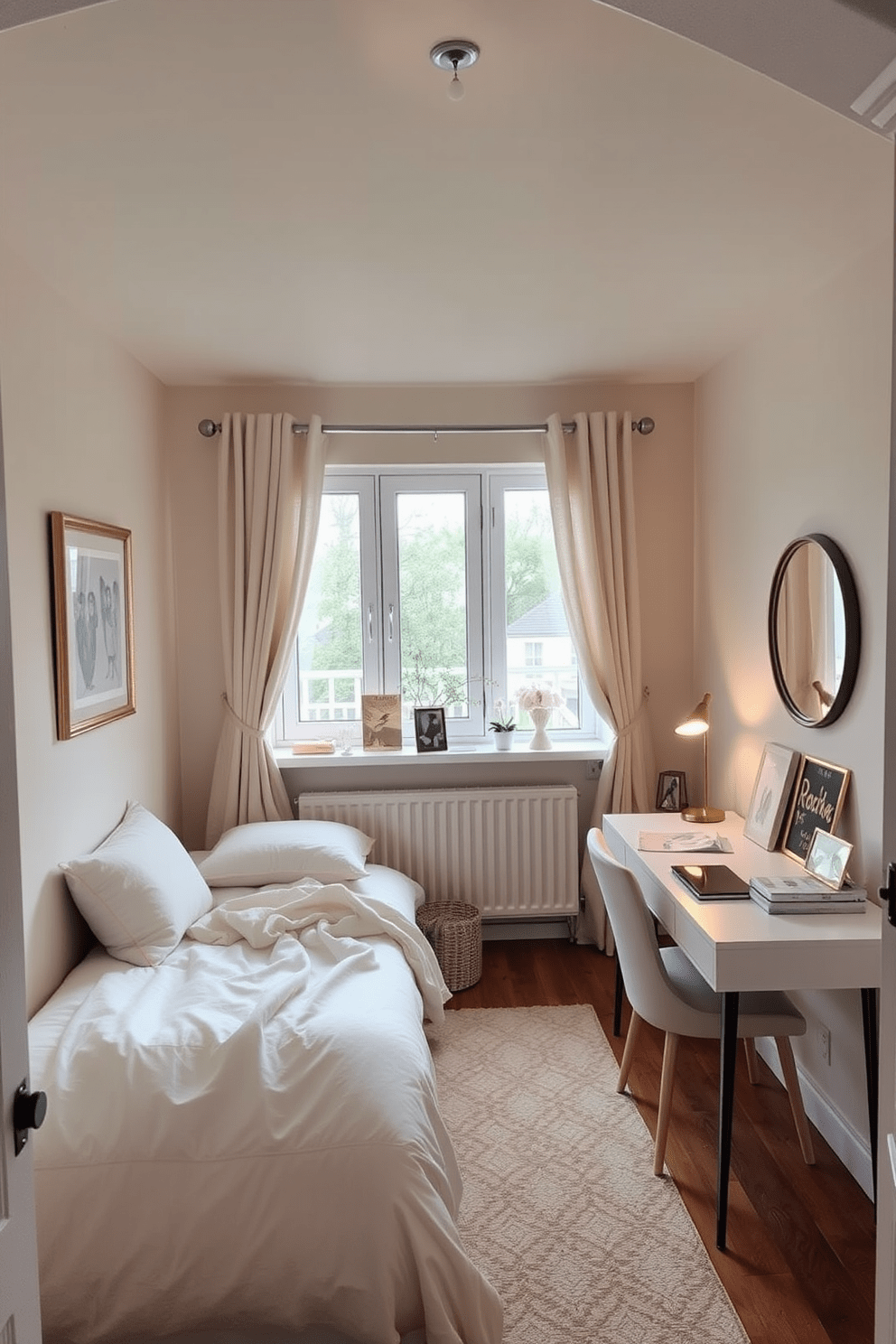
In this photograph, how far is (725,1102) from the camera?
2283mm

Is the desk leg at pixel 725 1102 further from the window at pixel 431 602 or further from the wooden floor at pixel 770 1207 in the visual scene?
the window at pixel 431 602

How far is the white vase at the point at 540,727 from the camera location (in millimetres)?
4148

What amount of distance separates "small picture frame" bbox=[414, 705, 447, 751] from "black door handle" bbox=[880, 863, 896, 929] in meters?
2.97

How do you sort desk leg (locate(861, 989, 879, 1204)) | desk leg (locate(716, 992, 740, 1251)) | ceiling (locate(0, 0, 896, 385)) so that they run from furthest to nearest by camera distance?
desk leg (locate(861, 989, 879, 1204)), desk leg (locate(716, 992, 740, 1251)), ceiling (locate(0, 0, 896, 385))

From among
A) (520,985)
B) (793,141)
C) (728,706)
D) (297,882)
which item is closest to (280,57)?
(793,141)

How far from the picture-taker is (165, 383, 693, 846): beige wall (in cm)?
405

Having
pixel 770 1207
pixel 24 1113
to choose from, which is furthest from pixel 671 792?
pixel 24 1113

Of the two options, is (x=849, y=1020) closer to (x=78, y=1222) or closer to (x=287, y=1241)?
(x=287, y=1241)

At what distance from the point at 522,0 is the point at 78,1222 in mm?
2373

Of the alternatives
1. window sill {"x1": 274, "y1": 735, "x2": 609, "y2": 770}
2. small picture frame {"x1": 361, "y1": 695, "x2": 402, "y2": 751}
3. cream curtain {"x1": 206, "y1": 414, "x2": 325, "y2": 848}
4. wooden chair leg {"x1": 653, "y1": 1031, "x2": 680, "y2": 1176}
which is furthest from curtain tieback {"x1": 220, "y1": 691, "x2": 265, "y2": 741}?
wooden chair leg {"x1": 653, "y1": 1031, "x2": 680, "y2": 1176}

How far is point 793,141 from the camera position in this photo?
1.95 metres

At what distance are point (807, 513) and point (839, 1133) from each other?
1873mm

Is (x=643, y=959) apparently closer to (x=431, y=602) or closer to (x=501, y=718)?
(x=501, y=718)

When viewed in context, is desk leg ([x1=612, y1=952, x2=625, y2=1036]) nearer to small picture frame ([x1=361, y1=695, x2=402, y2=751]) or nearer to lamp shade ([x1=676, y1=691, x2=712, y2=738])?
lamp shade ([x1=676, y1=691, x2=712, y2=738])
